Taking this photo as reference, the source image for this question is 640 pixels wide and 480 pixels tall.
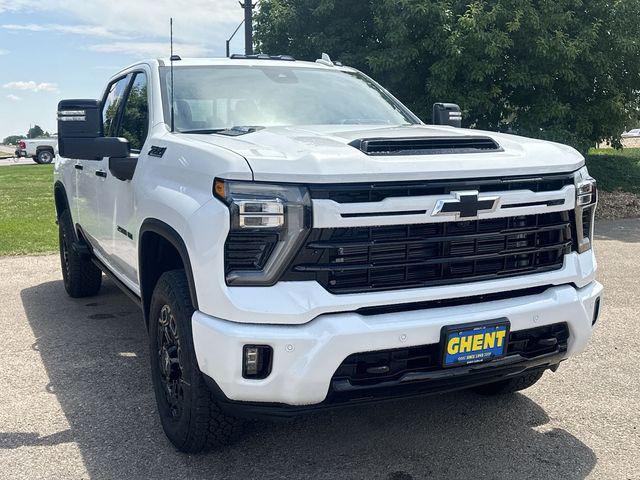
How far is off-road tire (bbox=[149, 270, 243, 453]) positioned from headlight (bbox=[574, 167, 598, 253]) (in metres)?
1.84

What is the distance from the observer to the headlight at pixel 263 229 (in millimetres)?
2643

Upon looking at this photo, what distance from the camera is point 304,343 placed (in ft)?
8.58

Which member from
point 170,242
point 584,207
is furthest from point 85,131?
point 584,207

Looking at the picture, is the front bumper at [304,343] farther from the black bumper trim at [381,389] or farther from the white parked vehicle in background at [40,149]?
the white parked vehicle in background at [40,149]

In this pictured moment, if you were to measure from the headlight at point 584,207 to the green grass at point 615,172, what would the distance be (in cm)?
1236

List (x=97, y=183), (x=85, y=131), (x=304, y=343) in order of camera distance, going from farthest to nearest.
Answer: (x=97, y=183)
(x=85, y=131)
(x=304, y=343)

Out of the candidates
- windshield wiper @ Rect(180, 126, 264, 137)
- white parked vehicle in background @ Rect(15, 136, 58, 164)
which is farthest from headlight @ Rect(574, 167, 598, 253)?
white parked vehicle in background @ Rect(15, 136, 58, 164)

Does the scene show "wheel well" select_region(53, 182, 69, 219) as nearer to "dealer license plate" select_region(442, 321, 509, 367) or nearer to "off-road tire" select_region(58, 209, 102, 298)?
"off-road tire" select_region(58, 209, 102, 298)

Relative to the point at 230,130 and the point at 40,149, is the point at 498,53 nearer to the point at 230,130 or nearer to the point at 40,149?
the point at 230,130

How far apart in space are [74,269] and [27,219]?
654 cm

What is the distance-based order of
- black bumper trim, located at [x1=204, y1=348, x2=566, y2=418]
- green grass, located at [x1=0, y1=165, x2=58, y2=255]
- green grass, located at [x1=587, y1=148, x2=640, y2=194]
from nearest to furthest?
1. black bumper trim, located at [x1=204, y1=348, x2=566, y2=418]
2. green grass, located at [x1=0, y1=165, x2=58, y2=255]
3. green grass, located at [x1=587, y1=148, x2=640, y2=194]

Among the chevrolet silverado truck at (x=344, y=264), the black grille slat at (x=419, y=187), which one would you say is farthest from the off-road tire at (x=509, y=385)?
the black grille slat at (x=419, y=187)

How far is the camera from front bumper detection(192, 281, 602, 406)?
103 inches

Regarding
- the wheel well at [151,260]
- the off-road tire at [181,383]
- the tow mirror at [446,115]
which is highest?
the tow mirror at [446,115]
